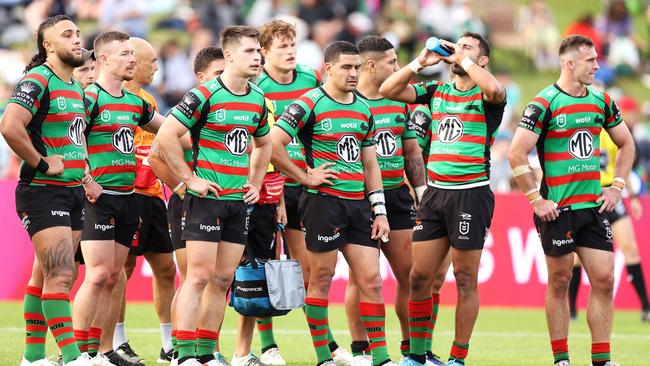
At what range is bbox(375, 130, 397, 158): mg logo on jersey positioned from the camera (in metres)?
11.0

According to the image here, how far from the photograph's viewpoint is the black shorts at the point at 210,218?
9445 millimetres

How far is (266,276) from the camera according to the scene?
33.0ft

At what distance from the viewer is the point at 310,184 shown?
10172 mm

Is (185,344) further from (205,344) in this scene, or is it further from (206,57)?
(206,57)

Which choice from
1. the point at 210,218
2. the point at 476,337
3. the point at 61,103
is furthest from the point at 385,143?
the point at 476,337

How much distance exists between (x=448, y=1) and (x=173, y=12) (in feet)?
20.9

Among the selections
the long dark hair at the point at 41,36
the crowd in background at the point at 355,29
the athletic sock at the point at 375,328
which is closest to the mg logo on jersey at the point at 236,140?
the long dark hair at the point at 41,36

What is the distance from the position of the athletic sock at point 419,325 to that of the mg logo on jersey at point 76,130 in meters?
3.18

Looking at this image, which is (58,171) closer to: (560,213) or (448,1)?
(560,213)

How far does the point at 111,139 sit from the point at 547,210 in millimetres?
3759

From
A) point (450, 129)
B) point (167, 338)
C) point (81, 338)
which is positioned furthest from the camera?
point (167, 338)

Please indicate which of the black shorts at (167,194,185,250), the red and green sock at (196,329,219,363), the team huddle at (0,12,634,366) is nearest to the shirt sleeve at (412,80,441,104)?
the team huddle at (0,12,634,366)

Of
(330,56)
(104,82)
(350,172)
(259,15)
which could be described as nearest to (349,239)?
(350,172)

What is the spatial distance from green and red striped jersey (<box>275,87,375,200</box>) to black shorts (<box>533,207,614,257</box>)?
1.70m
